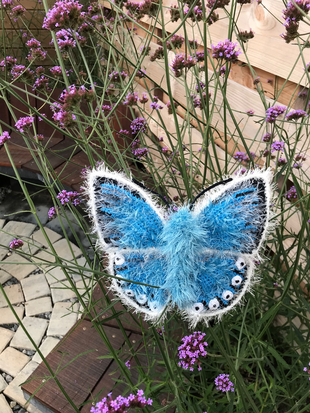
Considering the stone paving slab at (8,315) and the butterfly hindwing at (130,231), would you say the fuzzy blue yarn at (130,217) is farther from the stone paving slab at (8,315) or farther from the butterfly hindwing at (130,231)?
the stone paving slab at (8,315)

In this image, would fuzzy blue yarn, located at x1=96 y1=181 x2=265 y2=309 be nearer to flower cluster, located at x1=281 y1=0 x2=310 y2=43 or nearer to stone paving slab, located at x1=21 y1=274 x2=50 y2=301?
flower cluster, located at x1=281 y1=0 x2=310 y2=43

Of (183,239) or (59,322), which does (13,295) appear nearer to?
(59,322)

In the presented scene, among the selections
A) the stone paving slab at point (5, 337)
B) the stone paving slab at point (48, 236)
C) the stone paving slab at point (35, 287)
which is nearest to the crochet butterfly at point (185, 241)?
the stone paving slab at point (5, 337)

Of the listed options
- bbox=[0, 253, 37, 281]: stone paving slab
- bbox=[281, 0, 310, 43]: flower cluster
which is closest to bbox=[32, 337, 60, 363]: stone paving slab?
bbox=[0, 253, 37, 281]: stone paving slab

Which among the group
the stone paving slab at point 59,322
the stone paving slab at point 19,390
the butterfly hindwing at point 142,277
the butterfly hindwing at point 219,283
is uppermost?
the butterfly hindwing at point 219,283

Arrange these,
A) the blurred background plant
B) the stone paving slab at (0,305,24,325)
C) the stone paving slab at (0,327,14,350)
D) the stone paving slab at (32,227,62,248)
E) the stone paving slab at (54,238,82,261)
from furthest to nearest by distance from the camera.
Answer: the stone paving slab at (32,227,62,248)
the stone paving slab at (54,238,82,261)
the stone paving slab at (0,305,24,325)
the stone paving slab at (0,327,14,350)
the blurred background plant

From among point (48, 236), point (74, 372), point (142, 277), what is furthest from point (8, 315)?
point (142, 277)
